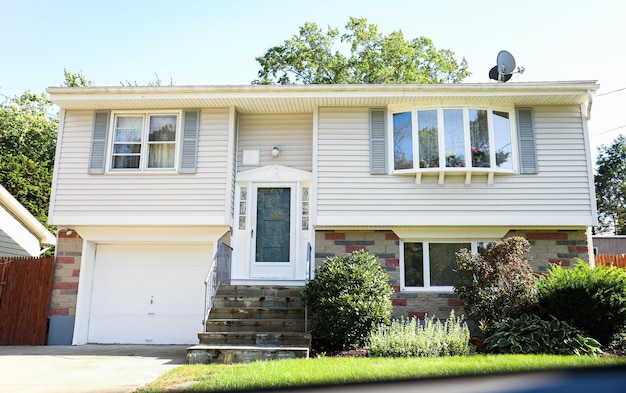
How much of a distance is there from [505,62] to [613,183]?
89.2ft

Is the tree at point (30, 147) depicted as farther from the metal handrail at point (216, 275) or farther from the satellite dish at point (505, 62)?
the satellite dish at point (505, 62)

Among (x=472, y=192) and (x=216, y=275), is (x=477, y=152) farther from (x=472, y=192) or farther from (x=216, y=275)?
(x=216, y=275)

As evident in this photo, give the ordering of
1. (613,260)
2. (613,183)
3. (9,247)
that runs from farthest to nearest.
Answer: (613,183) < (9,247) < (613,260)

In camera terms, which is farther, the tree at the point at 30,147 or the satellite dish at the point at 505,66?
the tree at the point at 30,147

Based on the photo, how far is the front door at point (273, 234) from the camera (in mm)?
9852

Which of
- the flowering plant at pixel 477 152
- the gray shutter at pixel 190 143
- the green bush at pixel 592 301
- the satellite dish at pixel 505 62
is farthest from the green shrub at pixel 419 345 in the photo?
the satellite dish at pixel 505 62

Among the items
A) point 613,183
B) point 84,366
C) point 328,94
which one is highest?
point 613,183

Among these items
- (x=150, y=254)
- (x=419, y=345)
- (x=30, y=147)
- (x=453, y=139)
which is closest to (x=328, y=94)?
(x=453, y=139)

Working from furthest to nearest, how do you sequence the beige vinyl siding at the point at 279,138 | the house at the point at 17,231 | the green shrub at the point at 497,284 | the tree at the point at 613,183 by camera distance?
the tree at the point at 613,183, the house at the point at 17,231, the beige vinyl siding at the point at 279,138, the green shrub at the point at 497,284

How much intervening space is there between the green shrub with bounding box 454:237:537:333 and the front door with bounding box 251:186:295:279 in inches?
131

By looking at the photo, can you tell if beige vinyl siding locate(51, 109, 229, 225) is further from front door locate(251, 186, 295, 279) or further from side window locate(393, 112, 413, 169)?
side window locate(393, 112, 413, 169)

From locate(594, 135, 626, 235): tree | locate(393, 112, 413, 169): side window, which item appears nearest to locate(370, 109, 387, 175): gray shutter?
locate(393, 112, 413, 169): side window

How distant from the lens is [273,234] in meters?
10.0

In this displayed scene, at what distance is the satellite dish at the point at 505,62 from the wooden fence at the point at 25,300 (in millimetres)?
10151
